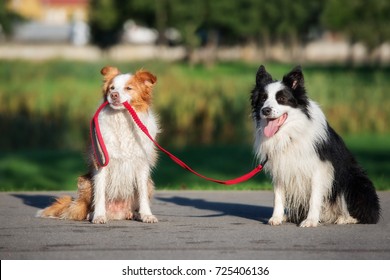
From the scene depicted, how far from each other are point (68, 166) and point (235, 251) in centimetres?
1552

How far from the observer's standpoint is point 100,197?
38.9 ft

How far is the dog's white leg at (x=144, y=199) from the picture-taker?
12.0m

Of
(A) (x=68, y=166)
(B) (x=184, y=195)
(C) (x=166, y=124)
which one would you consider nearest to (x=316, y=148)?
(B) (x=184, y=195)

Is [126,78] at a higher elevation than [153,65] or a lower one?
higher

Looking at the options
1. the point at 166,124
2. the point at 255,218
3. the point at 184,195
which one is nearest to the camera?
the point at 255,218

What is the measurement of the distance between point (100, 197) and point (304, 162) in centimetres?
257

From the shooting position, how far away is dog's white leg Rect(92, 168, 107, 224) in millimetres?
11859

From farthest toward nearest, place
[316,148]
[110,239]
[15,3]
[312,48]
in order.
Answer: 1. [15,3]
2. [312,48]
3. [316,148]
4. [110,239]

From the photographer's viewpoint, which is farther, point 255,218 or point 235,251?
point 255,218

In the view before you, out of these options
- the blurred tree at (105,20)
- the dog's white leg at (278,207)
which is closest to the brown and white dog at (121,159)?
the dog's white leg at (278,207)

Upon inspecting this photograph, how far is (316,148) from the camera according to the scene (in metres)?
11.5

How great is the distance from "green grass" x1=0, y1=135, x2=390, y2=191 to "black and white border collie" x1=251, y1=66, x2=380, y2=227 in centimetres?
895

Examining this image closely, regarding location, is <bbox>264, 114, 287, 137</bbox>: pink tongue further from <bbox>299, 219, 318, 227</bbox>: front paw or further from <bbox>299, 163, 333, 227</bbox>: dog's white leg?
<bbox>299, 219, 318, 227</bbox>: front paw

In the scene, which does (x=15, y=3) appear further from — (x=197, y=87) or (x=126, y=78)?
(x=126, y=78)
